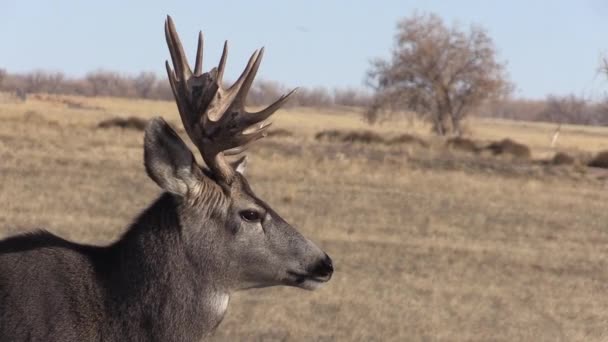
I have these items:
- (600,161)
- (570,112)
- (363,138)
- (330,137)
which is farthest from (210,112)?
(570,112)

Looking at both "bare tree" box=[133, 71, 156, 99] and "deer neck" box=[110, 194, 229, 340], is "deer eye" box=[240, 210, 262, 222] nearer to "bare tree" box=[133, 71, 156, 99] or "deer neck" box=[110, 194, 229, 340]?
"deer neck" box=[110, 194, 229, 340]

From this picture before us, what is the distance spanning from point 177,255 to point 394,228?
48.1 feet

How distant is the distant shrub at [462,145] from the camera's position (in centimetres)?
4644

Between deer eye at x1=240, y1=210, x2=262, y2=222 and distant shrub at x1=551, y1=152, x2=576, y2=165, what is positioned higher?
deer eye at x1=240, y1=210, x2=262, y2=222

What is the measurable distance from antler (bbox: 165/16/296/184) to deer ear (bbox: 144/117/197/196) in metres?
0.24

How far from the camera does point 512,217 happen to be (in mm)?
22969

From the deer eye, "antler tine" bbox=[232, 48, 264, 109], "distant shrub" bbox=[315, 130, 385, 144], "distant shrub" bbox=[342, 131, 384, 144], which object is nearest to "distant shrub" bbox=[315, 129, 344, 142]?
"distant shrub" bbox=[315, 130, 385, 144]

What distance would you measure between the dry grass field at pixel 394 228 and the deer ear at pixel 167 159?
4.94 m

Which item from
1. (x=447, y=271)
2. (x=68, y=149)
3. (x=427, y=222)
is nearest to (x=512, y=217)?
(x=427, y=222)

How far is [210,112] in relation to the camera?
5.57 m

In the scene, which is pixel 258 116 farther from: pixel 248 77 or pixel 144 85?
pixel 144 85

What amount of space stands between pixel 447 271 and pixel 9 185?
10025 millimetres

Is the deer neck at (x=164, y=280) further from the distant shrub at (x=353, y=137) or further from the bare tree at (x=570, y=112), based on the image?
the bare tree at (x=570, y=112)

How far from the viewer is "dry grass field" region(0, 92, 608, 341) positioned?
38.1 ft
